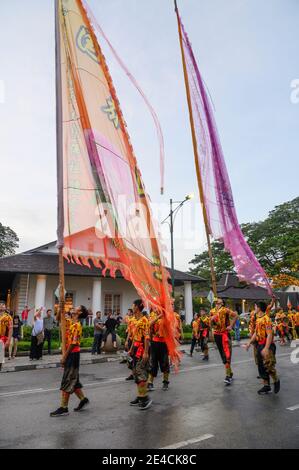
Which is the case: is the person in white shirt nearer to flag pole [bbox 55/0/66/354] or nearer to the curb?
the curb

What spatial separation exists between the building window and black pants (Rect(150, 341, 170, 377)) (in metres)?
17.4

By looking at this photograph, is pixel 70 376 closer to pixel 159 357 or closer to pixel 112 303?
pixel 159 357

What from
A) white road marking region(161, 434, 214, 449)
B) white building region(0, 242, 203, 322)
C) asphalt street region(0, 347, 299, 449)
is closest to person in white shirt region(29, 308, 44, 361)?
asphalt street region(0, 347, 299, 449)

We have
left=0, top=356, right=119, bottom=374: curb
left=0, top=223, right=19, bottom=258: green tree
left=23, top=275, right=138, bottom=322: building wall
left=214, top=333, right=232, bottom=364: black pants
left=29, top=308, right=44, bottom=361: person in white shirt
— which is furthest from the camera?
left=0, top=223, right=19, bottom=258: green tree

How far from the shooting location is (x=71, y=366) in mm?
5508

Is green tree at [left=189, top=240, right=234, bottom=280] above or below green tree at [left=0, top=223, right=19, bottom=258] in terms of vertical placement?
below

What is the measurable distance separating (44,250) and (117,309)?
22.9 ft

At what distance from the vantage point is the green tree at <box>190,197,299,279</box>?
3212 cm

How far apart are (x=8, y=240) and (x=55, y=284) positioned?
124ft

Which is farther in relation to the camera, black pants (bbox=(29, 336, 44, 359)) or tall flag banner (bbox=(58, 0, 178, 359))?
black pants (bbox=(29, 336, 44, 359))

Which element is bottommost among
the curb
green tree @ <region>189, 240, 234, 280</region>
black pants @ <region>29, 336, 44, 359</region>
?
the curb

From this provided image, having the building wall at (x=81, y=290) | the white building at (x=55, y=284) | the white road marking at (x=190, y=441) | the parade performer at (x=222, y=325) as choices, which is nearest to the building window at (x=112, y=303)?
the white building at (x=55, y=284)

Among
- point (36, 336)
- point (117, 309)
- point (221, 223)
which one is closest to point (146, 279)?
point (221, 223)

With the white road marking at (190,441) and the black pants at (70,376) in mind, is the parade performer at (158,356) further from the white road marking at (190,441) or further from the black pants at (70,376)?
the white road marking at (190,441)
